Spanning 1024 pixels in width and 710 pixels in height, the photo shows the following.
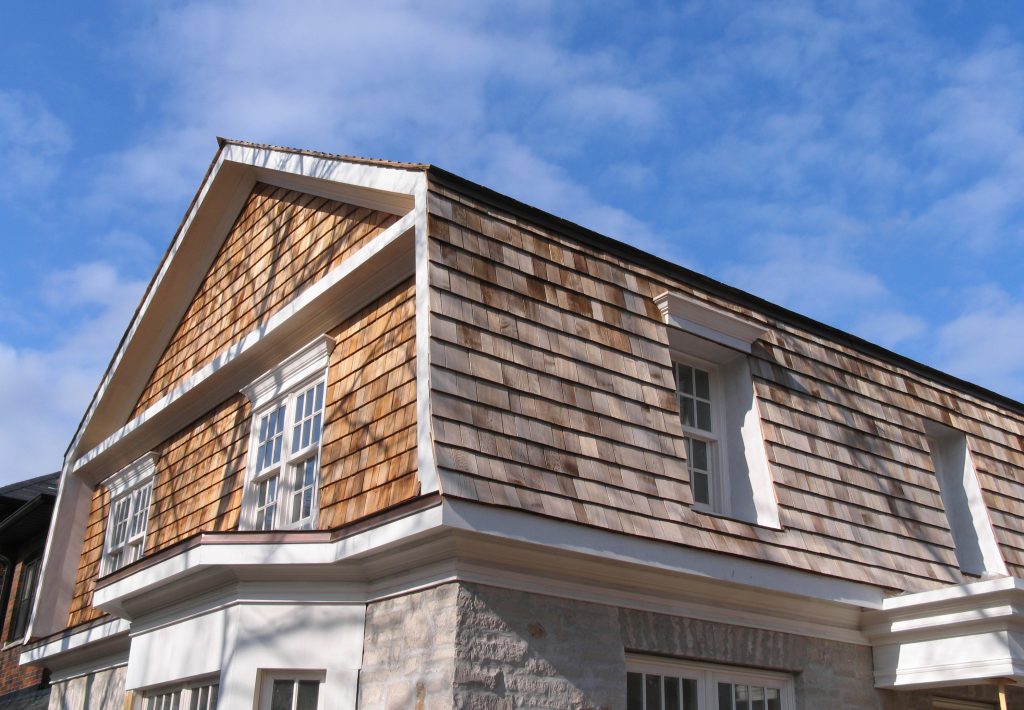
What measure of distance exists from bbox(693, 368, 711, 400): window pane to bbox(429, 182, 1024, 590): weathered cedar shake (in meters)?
0.46

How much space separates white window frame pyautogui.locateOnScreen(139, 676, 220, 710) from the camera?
7.23 m

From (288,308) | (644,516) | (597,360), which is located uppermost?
(288,308)

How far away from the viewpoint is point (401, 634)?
6.46 metres

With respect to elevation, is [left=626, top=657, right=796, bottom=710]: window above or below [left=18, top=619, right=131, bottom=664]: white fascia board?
below

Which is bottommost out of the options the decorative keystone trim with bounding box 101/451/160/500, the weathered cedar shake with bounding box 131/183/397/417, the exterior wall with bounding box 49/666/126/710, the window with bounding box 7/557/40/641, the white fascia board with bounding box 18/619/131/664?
the exterior wall with bounding box 49/666/126/710

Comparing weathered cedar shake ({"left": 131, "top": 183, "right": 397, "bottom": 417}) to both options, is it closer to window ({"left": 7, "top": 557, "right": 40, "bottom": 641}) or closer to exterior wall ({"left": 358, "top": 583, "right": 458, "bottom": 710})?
exterior wall ({"left": 358, "top": 583, "right": 458, "bottom": 710})

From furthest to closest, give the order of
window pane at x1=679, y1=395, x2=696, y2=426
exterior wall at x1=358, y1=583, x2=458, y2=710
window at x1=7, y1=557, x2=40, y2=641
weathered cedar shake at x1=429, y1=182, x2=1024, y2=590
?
1. window at x1=7, y1=557, x2=40, y2=641
2. window pane at x1=679, y1=395, x2=696, y2=426
3. weathered cedar shake at x1=429, y1=182, x2=1024, y2=590
4. exterior wall at x1=358, y1=583, x2=458, y2=710

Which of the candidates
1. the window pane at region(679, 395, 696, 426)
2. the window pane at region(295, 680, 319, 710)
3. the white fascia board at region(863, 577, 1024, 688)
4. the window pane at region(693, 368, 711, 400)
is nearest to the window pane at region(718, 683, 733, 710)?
the white fascia board at region(863, 577, 1024, 688)

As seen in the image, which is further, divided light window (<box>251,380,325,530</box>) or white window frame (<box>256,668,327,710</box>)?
divided light window (<box>251,380,325,530</box>)


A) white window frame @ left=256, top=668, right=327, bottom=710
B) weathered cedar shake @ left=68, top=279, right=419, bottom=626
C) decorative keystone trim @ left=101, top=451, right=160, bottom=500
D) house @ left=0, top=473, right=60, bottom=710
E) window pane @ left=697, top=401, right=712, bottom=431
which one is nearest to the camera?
white window frame @ left=256, top=668, right=327, bottom=710

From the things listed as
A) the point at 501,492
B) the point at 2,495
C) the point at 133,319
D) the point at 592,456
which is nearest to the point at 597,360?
the point at 592,456

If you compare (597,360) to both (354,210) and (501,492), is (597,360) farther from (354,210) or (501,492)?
(354,210)

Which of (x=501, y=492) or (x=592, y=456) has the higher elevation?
(x=592, y=456)

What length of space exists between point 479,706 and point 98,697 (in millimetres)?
6319
